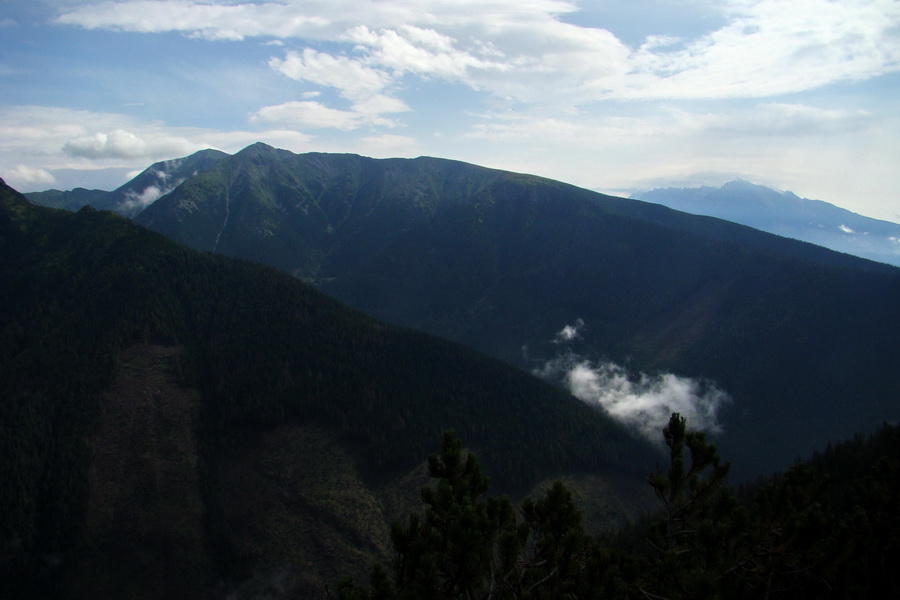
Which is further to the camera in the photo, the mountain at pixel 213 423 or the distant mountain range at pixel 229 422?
the distant mountain range at pixel 229 422

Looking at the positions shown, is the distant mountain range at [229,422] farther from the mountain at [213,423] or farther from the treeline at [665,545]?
Result: the treeline at [665,545]

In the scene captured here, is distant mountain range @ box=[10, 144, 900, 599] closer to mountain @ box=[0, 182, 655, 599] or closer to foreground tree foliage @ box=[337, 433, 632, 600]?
mountain @ box=[0, 182, 655, 599]

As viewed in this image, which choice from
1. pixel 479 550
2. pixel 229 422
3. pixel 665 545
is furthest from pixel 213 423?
pixel 479 550

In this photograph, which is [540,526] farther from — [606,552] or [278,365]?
[278,365]

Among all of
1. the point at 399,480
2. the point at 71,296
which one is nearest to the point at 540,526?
the point at 399,480

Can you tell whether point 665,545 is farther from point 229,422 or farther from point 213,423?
point 213,423

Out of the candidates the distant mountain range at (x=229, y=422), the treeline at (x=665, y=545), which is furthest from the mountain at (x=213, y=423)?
the treeline at (x=665, y=545)
